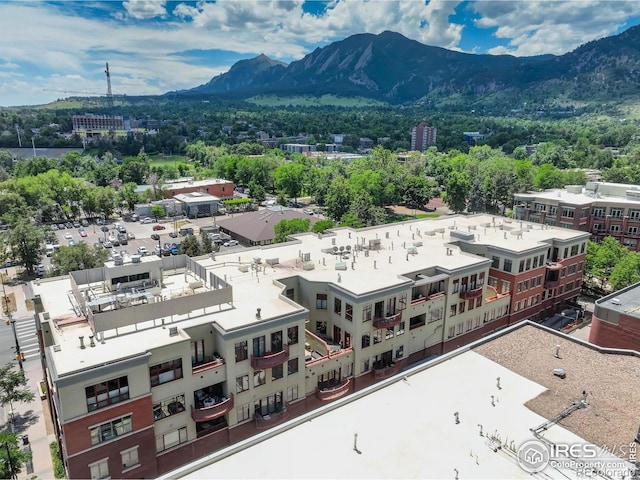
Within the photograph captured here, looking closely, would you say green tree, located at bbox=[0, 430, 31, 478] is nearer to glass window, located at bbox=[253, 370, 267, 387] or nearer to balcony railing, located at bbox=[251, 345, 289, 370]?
glass window, located at bbox=[253, 370, 267, 387]

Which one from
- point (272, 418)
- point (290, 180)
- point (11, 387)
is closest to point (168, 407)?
point (272, 418)

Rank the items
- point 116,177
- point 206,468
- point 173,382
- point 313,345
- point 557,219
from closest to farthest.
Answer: point 206,468
point 173,382
point 313,345
point 557,219
point 116,177

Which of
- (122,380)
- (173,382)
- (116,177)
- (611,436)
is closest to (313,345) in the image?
(173,382)

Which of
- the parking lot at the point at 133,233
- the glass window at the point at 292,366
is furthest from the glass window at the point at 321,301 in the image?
the parking lot at the point at 133,233

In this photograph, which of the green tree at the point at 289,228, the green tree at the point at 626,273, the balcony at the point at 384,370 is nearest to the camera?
the balcony at the point at 384,370

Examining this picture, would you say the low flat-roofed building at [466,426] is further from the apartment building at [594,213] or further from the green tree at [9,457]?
the apartment building at [594,213]

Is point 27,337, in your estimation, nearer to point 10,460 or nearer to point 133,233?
point 10,460

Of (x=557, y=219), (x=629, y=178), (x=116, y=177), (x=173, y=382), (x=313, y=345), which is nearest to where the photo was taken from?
(x=173, y=382)

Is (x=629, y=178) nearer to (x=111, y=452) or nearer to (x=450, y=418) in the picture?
(x=450, y=418)
